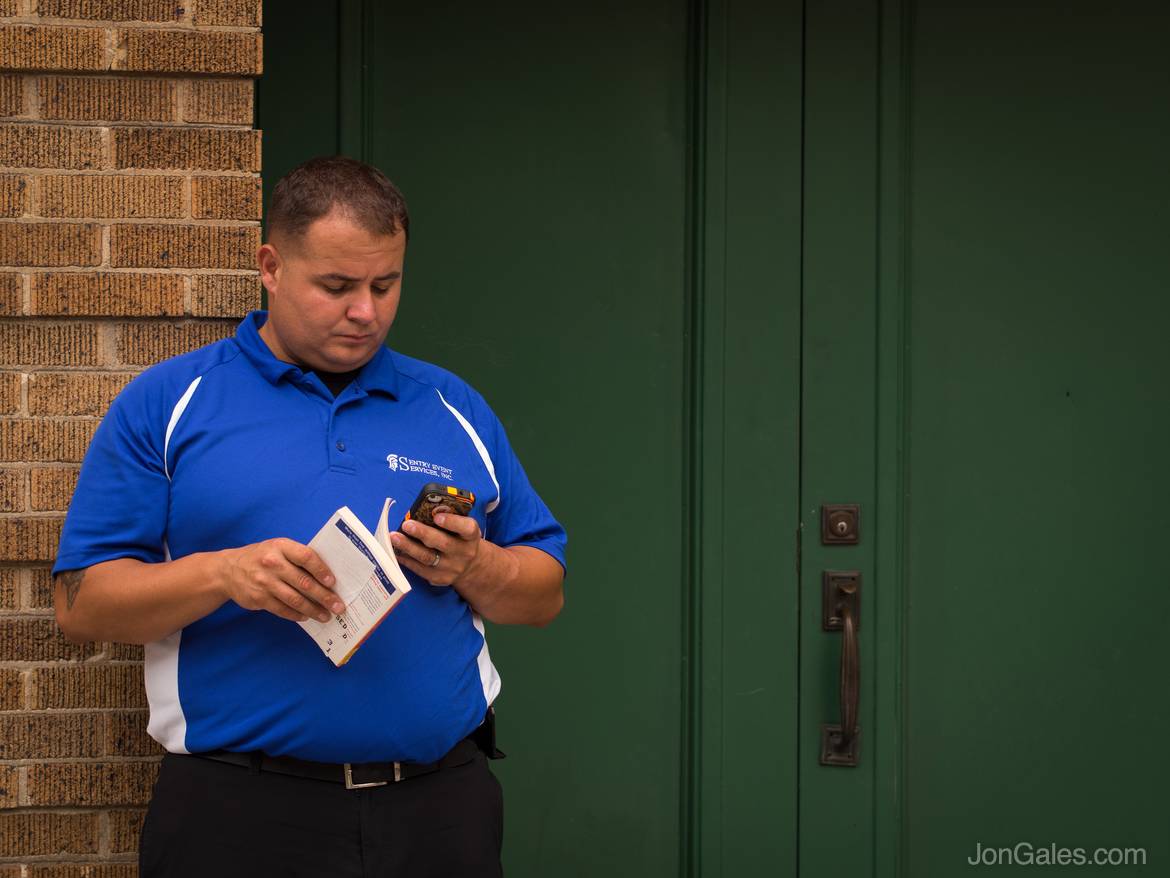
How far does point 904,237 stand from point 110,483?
2.13 meters

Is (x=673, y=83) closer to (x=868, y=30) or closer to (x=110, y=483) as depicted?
(x=868, y=30)

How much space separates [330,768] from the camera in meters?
2.23

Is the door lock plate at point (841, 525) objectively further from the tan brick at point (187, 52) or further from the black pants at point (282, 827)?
the tan brick at point (187, 52)

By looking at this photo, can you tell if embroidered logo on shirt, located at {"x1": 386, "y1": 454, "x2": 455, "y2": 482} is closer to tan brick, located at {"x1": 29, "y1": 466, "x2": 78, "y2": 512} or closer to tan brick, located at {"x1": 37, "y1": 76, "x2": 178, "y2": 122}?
tan brick, located at {"x1": 29, "y1": 466, "x2": 78, "y2": 512}

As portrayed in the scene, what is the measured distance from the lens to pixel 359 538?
6.48 ft

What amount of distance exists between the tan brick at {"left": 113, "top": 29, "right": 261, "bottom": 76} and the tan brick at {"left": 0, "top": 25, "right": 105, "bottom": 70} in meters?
0.06

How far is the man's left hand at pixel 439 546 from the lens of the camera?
2104mm

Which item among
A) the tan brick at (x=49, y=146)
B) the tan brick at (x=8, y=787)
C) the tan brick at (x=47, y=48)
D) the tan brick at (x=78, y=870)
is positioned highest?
the tan brick at (x=47, y=48)

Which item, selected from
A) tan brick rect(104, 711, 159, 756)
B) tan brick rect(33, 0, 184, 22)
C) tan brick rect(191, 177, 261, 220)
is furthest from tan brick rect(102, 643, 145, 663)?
tan brick rect(33, 0, 184, 22)

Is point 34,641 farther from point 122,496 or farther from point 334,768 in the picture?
point 334,768

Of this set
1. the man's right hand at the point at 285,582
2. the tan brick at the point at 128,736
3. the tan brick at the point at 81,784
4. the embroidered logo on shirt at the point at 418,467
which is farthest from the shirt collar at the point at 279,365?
the tan brick at the point at 81,784

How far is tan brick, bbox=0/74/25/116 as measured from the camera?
267 cm

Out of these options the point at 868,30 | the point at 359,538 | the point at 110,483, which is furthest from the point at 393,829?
the point at 868,30

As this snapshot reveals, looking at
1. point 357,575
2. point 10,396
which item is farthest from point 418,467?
point 10,396
